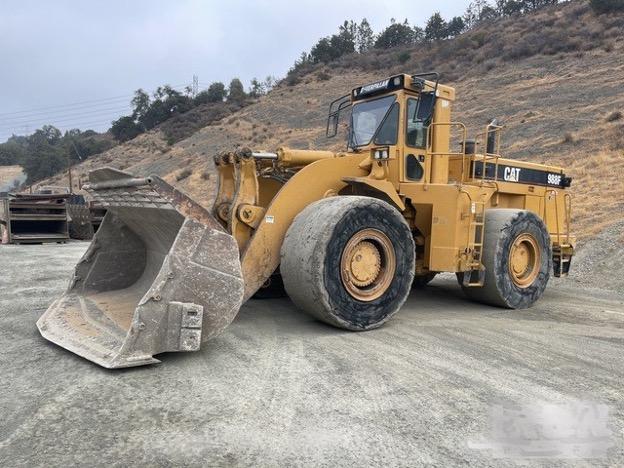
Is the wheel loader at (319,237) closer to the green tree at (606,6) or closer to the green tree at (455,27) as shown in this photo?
the green tree at (606,6)

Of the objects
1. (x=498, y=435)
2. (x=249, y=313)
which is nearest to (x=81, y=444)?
(x=498, y=435)

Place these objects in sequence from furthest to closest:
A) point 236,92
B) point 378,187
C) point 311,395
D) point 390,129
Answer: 1. point 236,92
2. point 390,129
3. point 378,187
4. point 311,395

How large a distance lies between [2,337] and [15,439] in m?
2.51

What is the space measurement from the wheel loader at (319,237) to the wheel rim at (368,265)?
1 cm

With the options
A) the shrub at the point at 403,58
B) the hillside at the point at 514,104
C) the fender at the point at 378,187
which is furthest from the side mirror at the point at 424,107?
the shrub at the point at 403,58

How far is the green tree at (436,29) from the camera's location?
5181 cm

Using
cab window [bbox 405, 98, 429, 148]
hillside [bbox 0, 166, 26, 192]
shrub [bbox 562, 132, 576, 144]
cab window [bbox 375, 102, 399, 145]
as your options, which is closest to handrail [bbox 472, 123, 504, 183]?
cab window [bbox 405, 98, 429, 148]

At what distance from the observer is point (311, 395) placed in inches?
147

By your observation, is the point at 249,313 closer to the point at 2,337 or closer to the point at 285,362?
the point at 285,362

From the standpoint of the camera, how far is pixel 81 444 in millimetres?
2963

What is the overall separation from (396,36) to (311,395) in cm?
5772

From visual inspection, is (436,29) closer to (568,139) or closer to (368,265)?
(568,139)

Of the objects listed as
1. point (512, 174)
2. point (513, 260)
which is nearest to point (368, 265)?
point (513, 260)

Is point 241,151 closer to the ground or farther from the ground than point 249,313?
farther from the ground
